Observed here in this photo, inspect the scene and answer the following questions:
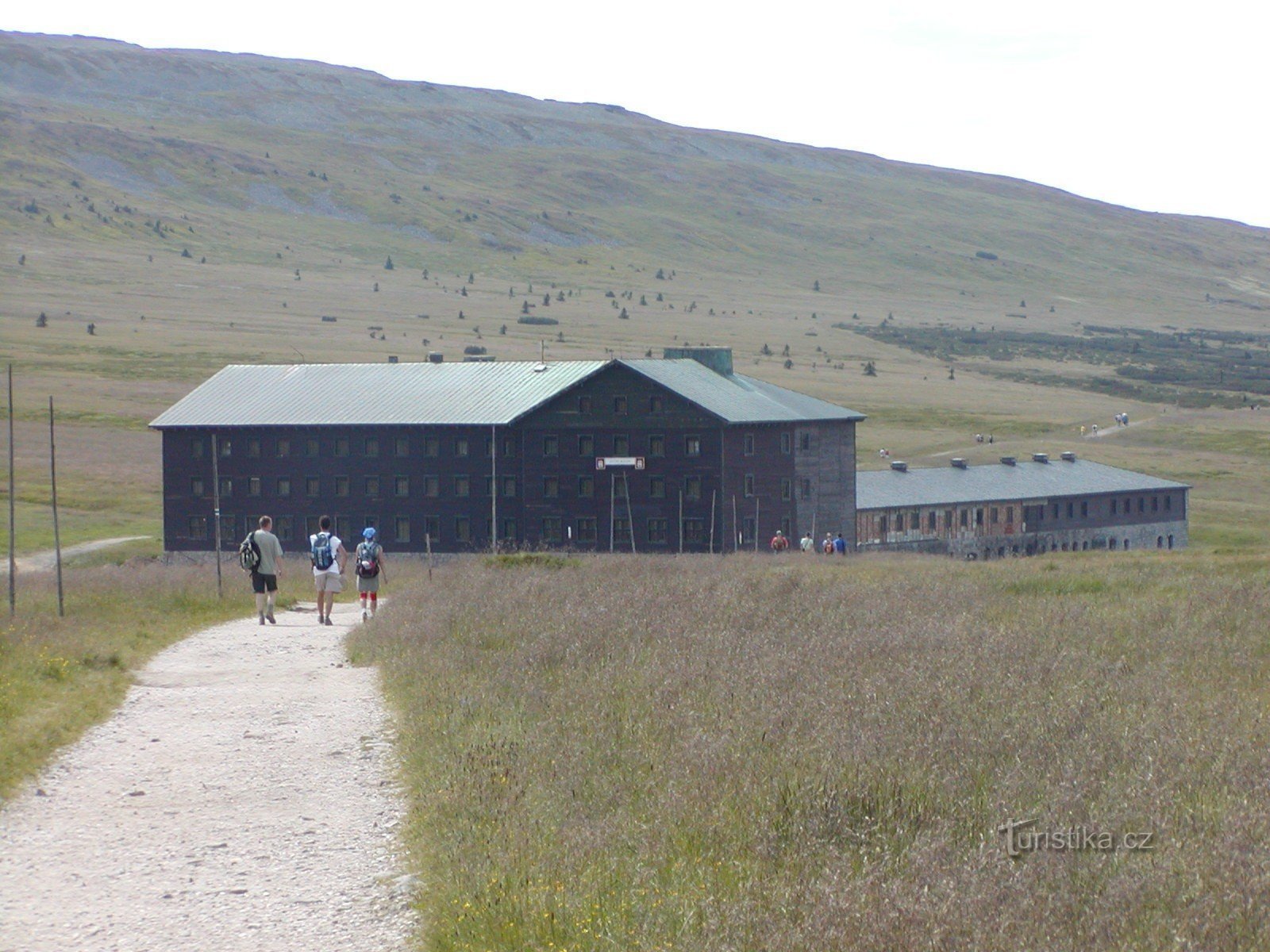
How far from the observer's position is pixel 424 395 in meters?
71.9

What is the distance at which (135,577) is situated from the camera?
3312 cm

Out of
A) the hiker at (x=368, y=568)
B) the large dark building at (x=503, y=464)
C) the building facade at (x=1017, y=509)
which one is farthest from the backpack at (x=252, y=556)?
the building facade at (x=1017, y=509)

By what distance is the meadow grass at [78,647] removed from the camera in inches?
537

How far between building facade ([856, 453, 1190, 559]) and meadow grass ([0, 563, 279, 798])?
5309cm

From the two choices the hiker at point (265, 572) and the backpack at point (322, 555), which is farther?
the backpack at point (322, 555)

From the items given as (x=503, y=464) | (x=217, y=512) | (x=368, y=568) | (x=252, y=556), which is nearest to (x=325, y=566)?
(x=368, y=568)

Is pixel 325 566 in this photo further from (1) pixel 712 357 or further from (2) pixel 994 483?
(2) pixel 994 483

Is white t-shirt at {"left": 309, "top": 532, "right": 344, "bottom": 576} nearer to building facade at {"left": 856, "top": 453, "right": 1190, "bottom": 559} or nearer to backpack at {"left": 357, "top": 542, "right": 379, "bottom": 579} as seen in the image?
backpack at {"left": 357, "top": 542, "right": 379, "bottom": 579}

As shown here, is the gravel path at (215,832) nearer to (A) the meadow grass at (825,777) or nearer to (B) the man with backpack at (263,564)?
(A) the meadow grass at (825,777)

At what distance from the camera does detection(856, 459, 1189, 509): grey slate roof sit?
8131 centimetres

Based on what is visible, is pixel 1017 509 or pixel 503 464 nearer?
pixel 503 464

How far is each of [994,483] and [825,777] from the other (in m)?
77.6

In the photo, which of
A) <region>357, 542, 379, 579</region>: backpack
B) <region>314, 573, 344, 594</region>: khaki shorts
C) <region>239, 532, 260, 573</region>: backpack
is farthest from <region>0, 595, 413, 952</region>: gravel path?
<region>357, 542, 379, 579</region>: backpack

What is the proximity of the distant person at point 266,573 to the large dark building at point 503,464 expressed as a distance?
141 ft
